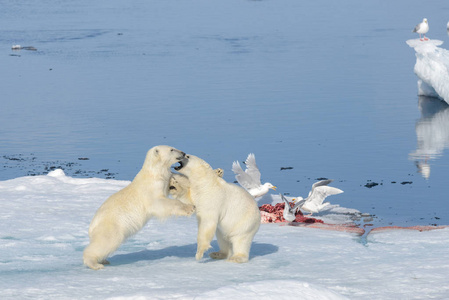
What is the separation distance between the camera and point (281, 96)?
22.8 m

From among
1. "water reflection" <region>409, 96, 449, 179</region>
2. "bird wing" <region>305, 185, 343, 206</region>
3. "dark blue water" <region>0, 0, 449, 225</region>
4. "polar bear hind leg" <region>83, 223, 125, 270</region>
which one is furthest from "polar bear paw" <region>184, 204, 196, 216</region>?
"water reflection" <region>409, 96, 449, 179</region>

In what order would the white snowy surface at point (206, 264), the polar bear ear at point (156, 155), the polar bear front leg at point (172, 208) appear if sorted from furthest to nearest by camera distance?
1. the polar bear ear at point (156, 155)
2. the polar bear front leg at point (172, 208)
3. the white snowy surface at point (206, 264)

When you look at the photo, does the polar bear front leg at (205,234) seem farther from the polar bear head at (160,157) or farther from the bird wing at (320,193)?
the bird wing at (320,193)

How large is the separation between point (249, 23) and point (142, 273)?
119 ft

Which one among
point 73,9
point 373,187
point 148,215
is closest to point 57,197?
point 148,215

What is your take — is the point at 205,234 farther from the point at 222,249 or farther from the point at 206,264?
the point at 222,249

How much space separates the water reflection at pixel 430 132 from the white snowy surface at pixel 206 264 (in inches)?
278

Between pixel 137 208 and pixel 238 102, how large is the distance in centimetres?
1520

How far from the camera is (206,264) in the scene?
23.3ft

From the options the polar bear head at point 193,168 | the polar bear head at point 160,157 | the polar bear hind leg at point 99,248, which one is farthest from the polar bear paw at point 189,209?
the polar bear hind leg at point 99,248

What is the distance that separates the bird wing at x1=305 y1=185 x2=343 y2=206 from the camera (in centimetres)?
1048

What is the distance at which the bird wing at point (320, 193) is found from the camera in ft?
34.4

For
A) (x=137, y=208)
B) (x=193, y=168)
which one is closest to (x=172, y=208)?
(x=137, y=208)

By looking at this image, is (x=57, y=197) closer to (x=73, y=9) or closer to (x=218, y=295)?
(x=218, y=295)
